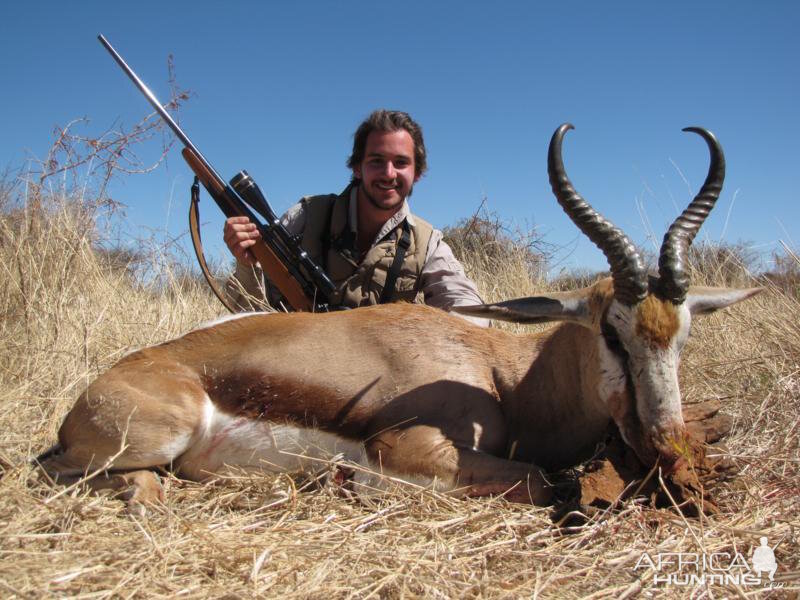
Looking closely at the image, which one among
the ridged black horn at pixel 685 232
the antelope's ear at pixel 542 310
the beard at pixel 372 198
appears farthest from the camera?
the beard at pixel 372 198

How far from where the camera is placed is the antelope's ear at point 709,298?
140 inches

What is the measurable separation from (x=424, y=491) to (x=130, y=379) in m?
1.86

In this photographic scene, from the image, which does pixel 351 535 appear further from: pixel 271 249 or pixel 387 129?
pixel 387 129

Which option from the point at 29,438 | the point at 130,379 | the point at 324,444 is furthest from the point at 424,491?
the point at 29,438

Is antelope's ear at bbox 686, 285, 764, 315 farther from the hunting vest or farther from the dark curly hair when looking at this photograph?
the dark curly hair

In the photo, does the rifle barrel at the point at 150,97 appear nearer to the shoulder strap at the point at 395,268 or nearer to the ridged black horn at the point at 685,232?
the shoulder strap at the point at 395,268

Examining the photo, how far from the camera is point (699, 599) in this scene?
7.28 feet

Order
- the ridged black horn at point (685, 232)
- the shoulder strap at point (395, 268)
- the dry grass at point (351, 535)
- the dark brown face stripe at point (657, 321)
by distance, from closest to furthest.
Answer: the dry grass at point (351, 535)
the dark brown face stripe at point (657, 321)
the ridged black horn at point (685, 232)
the shoulder strap at point (395, 268)

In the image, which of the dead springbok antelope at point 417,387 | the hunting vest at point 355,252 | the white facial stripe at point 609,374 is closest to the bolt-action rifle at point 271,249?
the hunting vest at point 355,252

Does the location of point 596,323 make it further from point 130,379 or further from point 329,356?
point 130,379

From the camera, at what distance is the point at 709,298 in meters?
3.55

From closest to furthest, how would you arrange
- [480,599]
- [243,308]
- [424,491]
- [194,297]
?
[480,599], [424,491], [243,308], [194,297]
